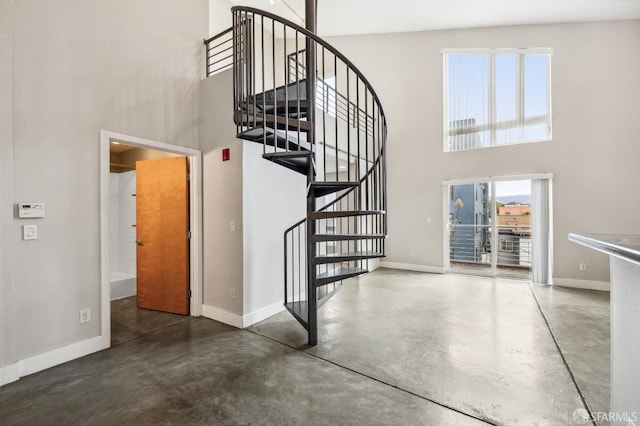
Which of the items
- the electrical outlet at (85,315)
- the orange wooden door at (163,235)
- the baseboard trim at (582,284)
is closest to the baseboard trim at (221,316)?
the orange wooden door at (163,235)

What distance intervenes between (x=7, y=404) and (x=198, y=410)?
4.37ft

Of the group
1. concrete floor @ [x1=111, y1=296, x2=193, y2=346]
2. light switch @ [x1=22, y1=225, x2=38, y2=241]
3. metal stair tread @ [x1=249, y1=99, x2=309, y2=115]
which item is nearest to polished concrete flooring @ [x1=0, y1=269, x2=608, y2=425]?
concrete floor @ [x1=111, y1=296, x2=193, y2=346]

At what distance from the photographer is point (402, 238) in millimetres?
6359

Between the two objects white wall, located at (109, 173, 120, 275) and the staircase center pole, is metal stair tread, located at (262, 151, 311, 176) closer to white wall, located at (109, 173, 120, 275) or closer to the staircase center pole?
the staircase center pole

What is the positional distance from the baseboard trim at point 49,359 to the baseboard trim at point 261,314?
4.49 feet

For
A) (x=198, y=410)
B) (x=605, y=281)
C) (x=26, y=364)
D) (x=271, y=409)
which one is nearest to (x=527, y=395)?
(x=271, y=409)

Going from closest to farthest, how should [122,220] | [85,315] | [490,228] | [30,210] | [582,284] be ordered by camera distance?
[30,210], [85,315], [582,284], [122,220], [490,228]

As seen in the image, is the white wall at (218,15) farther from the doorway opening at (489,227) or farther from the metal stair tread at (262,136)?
the doorway opening at (489,227)

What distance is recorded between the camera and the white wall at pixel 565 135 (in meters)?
4.51

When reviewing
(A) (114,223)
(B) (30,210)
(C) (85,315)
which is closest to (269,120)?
(B) (30,210)

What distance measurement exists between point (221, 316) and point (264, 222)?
1238mm

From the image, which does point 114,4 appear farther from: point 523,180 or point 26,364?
point 523,180

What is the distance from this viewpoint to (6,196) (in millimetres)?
2141

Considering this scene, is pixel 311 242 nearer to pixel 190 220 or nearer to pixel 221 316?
pixel 221 316
